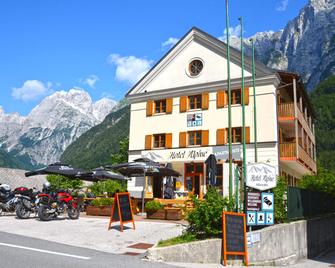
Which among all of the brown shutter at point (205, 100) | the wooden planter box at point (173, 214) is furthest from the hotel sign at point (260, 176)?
the brown shutter at point (205, 100)

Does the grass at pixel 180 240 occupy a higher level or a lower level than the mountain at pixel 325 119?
lower

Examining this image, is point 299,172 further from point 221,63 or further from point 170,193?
point 170,193

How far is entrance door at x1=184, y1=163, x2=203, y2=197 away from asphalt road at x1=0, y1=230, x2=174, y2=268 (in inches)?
710

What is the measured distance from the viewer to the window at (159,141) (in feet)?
97.2

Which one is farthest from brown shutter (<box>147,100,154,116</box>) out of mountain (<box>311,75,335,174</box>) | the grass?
mountain (<box>311,75,335,174</box>)

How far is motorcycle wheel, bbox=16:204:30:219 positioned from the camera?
1543 cm

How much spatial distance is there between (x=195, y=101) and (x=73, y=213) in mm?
15060

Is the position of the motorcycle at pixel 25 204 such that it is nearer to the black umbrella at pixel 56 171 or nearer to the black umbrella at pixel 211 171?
the black umbrella at pixel 56 171

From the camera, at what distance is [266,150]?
83.5ft

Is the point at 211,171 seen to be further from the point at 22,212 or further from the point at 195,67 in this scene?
the point at 195,67

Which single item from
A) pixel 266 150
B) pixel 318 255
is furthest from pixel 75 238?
pixel 266 150

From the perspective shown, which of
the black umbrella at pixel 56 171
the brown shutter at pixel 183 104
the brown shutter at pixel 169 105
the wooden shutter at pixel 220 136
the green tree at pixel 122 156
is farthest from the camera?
the green tree at pixel 122 156

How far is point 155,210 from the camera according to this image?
16891 mm

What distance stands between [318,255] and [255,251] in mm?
6471
